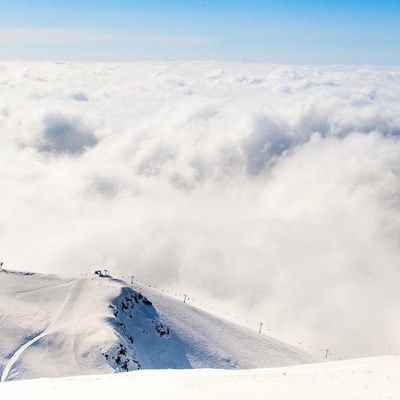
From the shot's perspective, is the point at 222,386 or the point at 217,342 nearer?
the point at 222,386

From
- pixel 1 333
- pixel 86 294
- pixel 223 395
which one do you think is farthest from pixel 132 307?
pixel 223 395

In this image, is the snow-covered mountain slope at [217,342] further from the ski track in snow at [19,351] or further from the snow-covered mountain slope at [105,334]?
the ski track in snow at [19,351]

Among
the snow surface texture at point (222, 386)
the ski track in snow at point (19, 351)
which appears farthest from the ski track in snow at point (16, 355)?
the snow surface texture at point (222, 386)

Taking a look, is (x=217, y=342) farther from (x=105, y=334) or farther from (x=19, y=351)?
(x=19, y=351)

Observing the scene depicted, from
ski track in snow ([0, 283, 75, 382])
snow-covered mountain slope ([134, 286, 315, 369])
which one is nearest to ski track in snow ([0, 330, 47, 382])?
ski track in snow ([0, 283, 75, 382])

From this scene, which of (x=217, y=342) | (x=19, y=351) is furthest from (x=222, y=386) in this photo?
(x=217, y=342)
